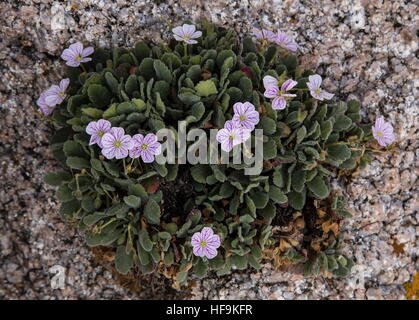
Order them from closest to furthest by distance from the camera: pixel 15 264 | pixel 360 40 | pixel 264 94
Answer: pixel 264 94
pixel 15 264
pixel 360 40

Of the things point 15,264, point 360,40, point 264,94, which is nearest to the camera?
point 264,94

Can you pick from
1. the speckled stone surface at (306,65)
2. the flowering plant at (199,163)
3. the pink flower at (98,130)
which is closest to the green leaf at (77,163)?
the flowering plant at (199,163)

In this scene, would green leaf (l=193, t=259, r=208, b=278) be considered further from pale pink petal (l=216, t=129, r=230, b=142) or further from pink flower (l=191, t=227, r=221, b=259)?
pale pink petal (l=216, t=129, r=230, b=142)

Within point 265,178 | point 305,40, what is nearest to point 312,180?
point 265,178

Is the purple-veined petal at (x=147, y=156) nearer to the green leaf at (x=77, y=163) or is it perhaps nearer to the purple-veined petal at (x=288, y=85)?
the green leaf at (x=77, y=163)

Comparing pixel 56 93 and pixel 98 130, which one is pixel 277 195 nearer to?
pixel 98 130

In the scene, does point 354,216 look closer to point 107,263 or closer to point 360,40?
point 360,40
